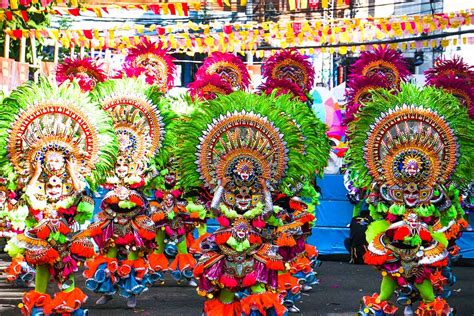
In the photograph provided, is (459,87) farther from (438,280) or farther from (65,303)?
(65,303)

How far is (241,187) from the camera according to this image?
9195 mm

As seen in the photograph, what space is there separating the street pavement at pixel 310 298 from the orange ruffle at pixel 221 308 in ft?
6.63

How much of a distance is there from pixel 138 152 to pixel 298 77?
5157mm

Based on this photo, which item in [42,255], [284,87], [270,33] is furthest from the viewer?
[270,33]

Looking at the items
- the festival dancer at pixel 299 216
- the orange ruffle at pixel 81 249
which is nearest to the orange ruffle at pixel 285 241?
the festival dancer at pixel 299 216

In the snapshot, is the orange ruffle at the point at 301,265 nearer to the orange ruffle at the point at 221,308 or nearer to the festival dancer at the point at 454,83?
the festival dancer at the point at 454,83

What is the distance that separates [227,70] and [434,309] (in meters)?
7.69

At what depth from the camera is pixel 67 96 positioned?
9586 millimetres

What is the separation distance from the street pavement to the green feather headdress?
191cm

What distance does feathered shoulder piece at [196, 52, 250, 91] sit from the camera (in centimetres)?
1686

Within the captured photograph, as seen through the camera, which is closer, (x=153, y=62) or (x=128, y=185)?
(x=128, y=185)

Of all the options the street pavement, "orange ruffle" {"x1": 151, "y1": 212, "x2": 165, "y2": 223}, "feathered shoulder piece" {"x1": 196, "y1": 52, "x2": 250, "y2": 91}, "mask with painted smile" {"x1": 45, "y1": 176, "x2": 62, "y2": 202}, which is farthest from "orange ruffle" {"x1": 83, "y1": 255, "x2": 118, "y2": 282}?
"feathered shoulder piece" {"x1": 196, "y1": 52, "x2": 250, "y2": 91}

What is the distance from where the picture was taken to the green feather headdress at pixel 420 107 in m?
9.89

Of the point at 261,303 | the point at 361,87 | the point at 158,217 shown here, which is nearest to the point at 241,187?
the point at 261,303
